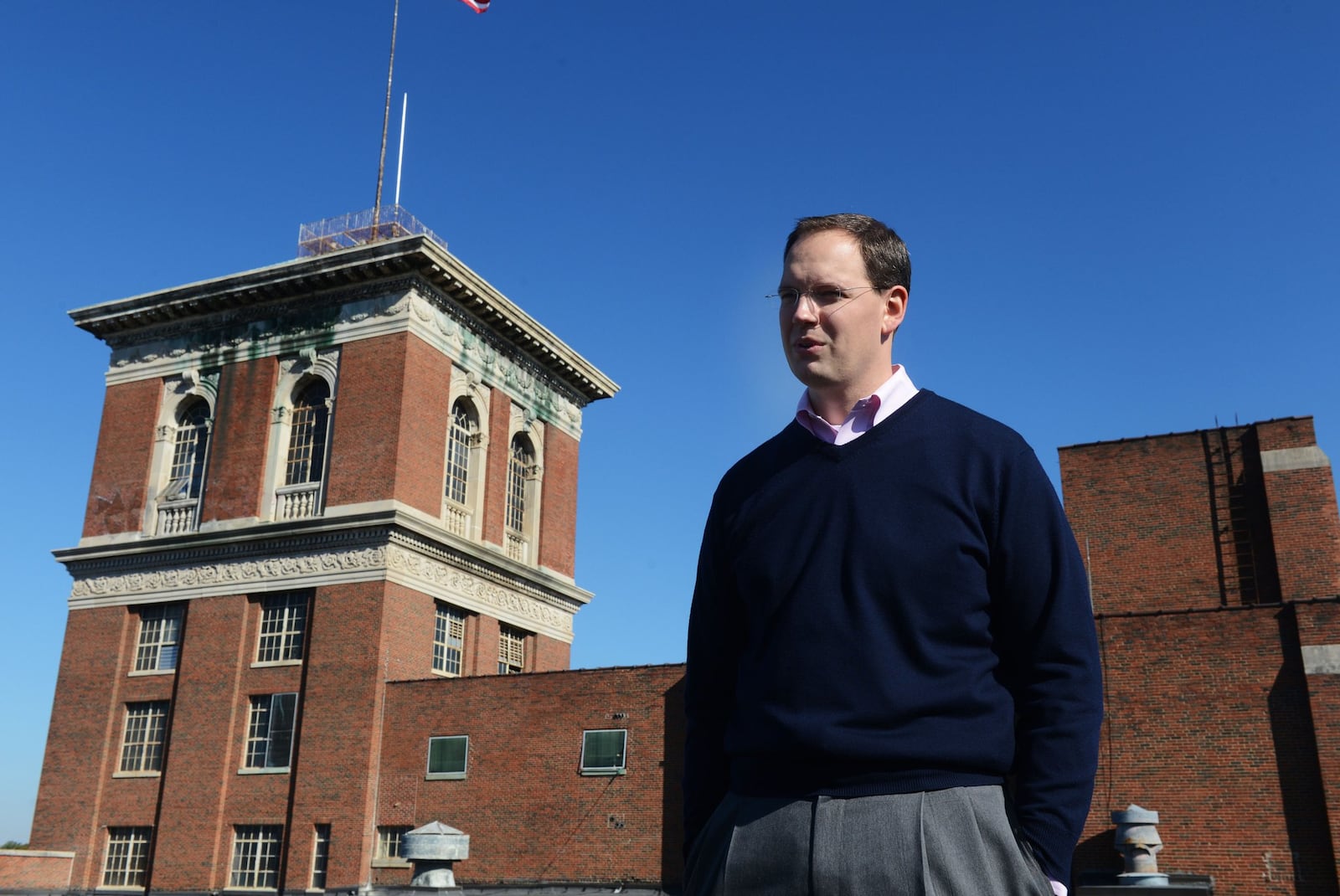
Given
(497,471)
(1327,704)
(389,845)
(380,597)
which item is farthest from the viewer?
(497,471)

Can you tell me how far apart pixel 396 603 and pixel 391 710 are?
2473 mm

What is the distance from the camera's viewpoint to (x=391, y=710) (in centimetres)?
2755

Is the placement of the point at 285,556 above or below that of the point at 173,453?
below


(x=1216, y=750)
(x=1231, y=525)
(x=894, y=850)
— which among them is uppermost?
(x=1231, y=525)

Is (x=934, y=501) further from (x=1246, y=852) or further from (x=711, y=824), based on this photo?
(x=1246, y=852)

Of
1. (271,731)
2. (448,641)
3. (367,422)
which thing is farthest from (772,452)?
(448,641)

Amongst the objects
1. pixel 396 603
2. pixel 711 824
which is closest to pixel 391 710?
pixel 396 603

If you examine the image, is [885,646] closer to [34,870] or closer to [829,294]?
[829,294]

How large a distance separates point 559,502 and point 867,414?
32.5 metres

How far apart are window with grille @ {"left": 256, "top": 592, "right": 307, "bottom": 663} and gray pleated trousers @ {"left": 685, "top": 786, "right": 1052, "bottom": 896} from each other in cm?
2783

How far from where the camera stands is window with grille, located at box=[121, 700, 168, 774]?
97.4 ft

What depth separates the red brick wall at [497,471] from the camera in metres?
32.1

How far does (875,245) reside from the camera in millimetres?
3141

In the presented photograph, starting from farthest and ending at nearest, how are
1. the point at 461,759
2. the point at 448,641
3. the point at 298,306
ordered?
1. the point at 298,306
2. the point at 448,641
3. the point at 461,759
